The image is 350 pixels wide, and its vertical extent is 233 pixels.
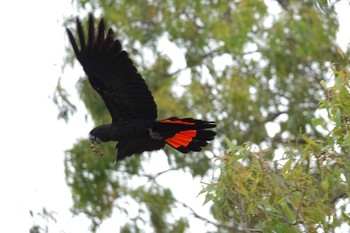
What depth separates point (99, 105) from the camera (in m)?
10.0

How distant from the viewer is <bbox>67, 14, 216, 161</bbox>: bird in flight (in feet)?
21.6

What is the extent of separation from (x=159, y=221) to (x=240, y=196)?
3.86 meters

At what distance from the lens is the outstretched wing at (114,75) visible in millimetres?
6578

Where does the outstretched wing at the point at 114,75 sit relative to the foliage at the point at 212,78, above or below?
below

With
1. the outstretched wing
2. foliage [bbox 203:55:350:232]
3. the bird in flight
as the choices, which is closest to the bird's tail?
the bird in flight

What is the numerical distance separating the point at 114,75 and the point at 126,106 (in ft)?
0.93

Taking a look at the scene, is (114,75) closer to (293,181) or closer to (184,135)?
(184,135)

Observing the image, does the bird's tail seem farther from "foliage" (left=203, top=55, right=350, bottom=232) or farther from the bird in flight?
"foliage" (left=203, top=55, right=350, bottom=232)

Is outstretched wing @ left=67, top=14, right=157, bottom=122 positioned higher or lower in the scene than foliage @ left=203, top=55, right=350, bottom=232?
higher

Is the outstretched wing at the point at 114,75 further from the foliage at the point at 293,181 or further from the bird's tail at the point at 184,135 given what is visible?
the foliage at the point at 293,181

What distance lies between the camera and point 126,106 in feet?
22.8

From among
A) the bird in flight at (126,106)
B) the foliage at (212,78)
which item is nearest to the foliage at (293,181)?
the bird in flight at (126,106)

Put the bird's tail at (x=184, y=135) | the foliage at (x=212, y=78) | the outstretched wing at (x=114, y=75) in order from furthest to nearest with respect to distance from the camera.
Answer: the foliage at (x=212, y=78) → the bird's tail at (x=184, y=135) → the outstretched wing at (x=114, y=75)

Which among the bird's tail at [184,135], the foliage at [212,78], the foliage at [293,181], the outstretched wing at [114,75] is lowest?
the foliage at [293,181]
